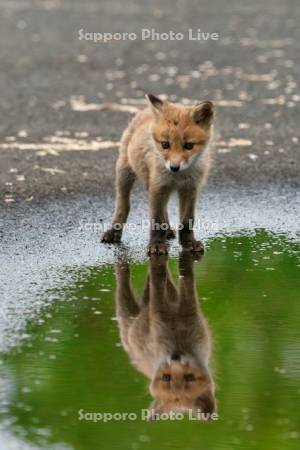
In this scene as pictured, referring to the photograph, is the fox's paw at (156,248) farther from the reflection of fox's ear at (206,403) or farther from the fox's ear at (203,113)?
the reflection of fox's ear at (206,403)

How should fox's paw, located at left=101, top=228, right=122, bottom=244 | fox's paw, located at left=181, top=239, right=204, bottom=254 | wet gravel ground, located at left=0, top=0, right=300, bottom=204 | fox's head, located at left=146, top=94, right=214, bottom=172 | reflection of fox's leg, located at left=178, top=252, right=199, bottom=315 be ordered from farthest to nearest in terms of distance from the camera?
1. wet gravel ground, located at left=0, top=0, right=300, bottom=204
2. fox's paw, located at left=101, top=228, right=122, bottom=244
3. fox's paw, located at left=181, top=239, right=204, bottom=254
4. fox's head, located at left=146, top=94, right=214, bottom=172
5. reflection of fox's leg, located at left=178, top=252, right=199, bottom=315

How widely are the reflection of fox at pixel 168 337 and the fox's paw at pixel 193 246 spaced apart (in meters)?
0.18

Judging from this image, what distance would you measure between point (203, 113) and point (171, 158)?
0.43m

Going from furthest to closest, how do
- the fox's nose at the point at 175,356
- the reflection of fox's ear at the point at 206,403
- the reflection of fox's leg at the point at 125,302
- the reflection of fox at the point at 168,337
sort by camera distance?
the reflection of fox's leg at the point at 125,302 → the fox's nose at the point at 175,356 → the reflection of fox at the point at 168,337 → the reflection of fox's ear at the point at 206,403

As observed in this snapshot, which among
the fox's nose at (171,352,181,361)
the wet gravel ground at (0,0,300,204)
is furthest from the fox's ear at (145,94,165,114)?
the fox's nose at (171,352,181,361)

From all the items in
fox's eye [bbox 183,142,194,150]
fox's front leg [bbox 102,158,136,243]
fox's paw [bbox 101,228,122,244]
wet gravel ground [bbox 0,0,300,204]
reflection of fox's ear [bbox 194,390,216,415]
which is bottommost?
reflection of fox's ear [bbox 194,390,216,415]

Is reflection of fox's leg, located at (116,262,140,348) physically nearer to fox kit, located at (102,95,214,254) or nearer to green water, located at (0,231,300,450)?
green water, located at (0,231,300,450)

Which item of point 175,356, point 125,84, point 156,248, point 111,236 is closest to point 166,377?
point 175,356

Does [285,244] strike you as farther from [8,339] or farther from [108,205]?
[8,339]

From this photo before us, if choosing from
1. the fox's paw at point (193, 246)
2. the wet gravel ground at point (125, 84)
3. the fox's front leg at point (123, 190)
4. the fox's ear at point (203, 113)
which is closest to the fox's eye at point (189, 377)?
the fox's paw at point (193, 246)

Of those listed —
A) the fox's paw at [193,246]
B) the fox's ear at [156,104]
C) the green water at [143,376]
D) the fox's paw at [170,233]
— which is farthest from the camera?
the fox's paw at [170,233]

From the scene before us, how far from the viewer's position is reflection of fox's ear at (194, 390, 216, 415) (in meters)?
5.76

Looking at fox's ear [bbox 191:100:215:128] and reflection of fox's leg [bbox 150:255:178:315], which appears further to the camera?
fox's ear [bbox 191:100:215:128]

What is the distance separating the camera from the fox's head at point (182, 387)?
19.0ft
